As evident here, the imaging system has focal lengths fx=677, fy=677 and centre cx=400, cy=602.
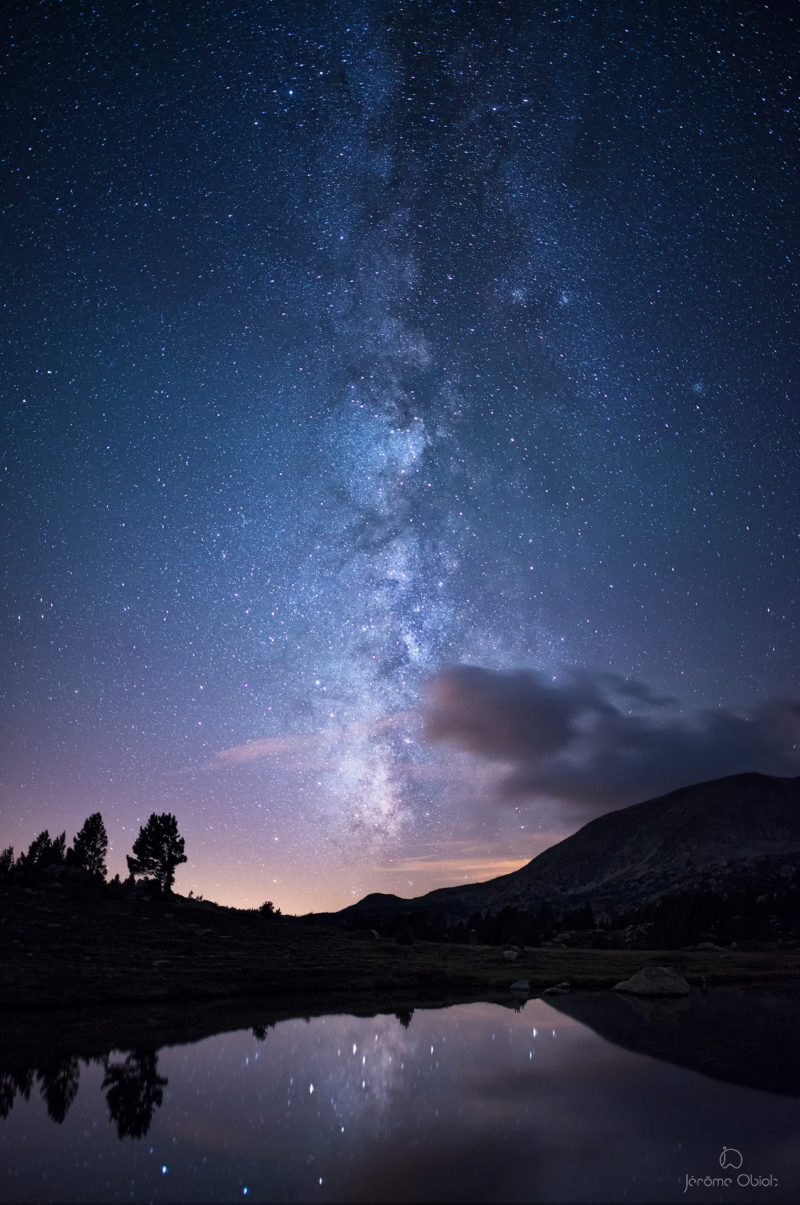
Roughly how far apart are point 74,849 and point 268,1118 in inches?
3820

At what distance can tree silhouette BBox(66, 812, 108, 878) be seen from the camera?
94.8m

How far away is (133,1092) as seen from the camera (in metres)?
14.3

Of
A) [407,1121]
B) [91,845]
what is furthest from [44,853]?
[407,1121]

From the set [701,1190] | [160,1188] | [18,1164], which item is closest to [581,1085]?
[701,1190]

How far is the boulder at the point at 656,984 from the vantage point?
41.2 metres

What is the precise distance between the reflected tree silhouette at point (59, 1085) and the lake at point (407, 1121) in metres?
0.07

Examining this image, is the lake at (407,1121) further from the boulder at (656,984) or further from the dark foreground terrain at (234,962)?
the boulder at (656,984)

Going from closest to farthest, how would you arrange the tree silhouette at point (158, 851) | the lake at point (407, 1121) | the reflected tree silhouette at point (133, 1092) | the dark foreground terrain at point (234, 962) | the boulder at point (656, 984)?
the lake at point (407, 1121)
the reflected tree silhouette at point (133, 1092)
the dark foreground terrain at point (234, 962)
the boulder at point (656, 984)
the tree silhouette at point (158, 851)

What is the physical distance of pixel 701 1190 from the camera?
892cm

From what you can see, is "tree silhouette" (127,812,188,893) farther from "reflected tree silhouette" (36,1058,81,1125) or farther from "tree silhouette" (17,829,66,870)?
"reflected tree silhouette" (36,1058,81,1125)

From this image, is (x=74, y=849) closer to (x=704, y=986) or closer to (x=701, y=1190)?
(x=704, y=986)

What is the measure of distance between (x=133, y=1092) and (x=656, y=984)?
37262 mm

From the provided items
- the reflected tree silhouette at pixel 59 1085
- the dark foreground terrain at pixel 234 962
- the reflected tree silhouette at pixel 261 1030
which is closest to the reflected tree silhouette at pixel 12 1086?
the reflected tree silhouette at pixel 59 1085

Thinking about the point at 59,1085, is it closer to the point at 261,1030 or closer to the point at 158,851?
the point at 261,1030
